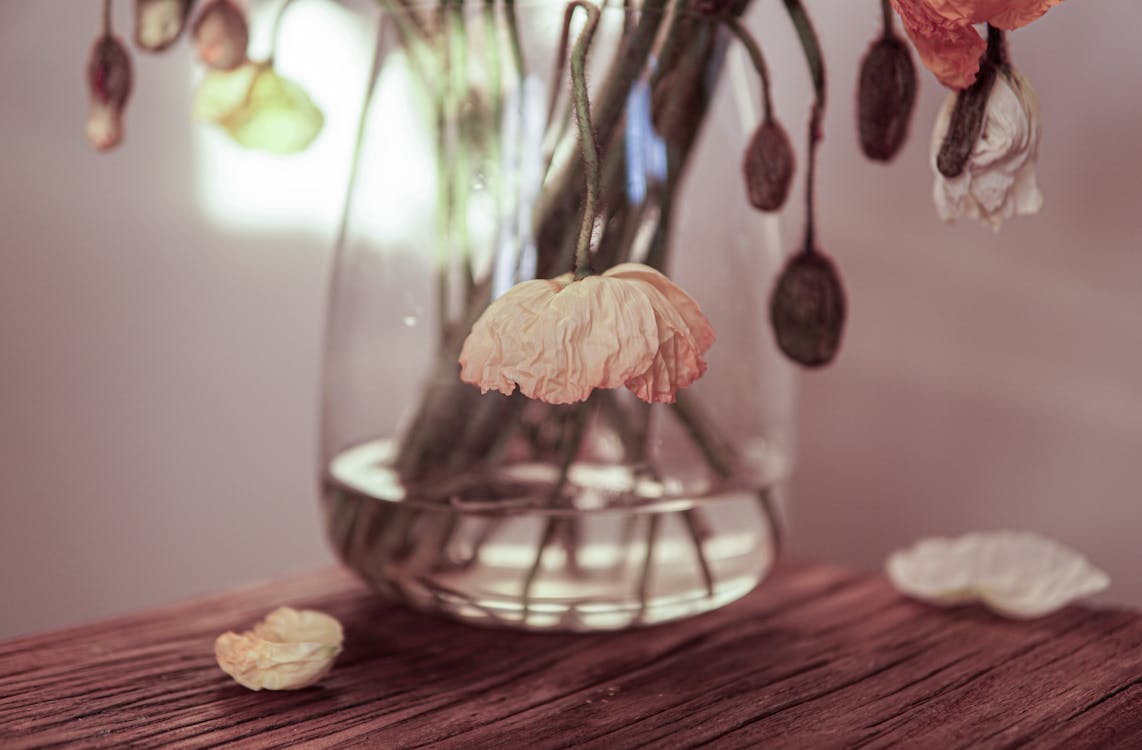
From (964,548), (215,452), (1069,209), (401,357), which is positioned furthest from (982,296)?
(215,452)

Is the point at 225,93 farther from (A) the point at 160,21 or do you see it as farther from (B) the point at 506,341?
(B) the point at 506,341

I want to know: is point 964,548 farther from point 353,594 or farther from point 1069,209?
point 353,594

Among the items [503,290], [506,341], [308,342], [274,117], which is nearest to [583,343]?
[506,341]

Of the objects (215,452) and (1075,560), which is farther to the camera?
(215,452)

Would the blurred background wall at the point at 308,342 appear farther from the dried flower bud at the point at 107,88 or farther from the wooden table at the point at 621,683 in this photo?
the dried flower bud at the point at 107,88

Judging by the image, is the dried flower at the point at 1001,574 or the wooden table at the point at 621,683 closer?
the wooden table at the point at 621,683

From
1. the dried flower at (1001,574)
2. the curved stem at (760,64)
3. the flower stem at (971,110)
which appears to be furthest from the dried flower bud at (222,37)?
the dried flower at (1001,574)
